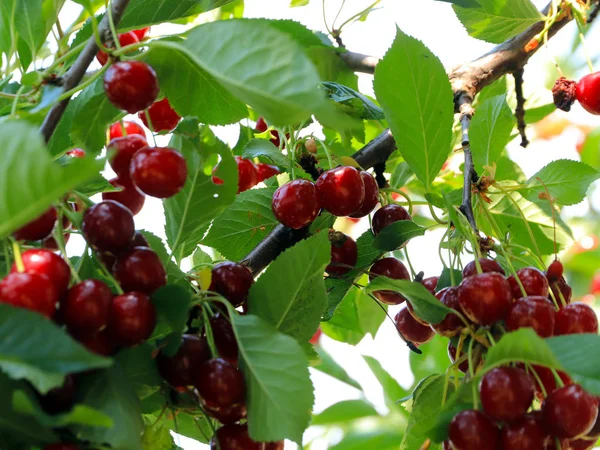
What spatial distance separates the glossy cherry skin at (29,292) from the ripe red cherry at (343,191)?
463 millimetres

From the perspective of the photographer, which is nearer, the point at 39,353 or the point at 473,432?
the point at 39,353

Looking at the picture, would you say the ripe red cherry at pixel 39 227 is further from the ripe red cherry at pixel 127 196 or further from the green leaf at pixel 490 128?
the green leaf at pixel 490 128

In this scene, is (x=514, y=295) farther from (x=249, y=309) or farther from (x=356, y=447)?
(x=356, y=447)

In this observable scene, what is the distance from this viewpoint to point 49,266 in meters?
0.64

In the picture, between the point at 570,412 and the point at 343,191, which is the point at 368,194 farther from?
the point at 570,412

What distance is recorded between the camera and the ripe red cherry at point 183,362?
28.6 inches

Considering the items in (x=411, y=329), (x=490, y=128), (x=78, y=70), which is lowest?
(x=411, y=329)

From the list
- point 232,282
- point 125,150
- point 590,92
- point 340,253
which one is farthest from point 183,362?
point 590,92

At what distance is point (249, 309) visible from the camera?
2.66ft

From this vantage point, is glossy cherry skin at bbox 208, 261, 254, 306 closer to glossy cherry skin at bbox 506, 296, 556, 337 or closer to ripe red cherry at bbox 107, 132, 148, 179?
ripe red cherry at bbox 107, 132, 148, 179

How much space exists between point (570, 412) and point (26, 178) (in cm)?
51

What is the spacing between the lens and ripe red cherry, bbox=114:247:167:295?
2.32ft

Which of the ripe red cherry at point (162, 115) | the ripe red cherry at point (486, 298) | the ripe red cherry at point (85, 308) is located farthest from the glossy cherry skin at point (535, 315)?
the ripe red cherry at point (162, 115)

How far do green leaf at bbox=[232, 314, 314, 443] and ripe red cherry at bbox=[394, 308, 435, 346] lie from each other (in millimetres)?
381
